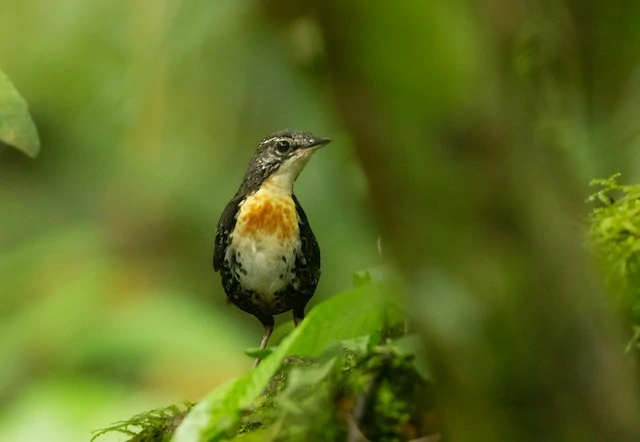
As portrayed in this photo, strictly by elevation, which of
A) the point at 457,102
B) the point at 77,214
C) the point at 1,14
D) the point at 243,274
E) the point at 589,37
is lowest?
the point at 457,102

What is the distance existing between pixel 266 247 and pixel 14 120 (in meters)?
0.60

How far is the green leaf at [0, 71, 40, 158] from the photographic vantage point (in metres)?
1.43

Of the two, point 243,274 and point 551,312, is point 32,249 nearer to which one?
point 243,274

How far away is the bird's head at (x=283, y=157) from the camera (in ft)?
6.38

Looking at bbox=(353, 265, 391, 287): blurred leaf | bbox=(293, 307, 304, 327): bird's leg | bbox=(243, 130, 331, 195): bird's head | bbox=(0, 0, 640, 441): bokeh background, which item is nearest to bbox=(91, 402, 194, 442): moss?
bbox=(353, 265, 391, 287): blurred leaf

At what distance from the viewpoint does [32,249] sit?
13.7ft

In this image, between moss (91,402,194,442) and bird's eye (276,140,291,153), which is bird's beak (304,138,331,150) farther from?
moss (91,402,194,442)

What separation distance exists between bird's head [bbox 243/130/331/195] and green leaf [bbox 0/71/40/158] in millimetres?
607

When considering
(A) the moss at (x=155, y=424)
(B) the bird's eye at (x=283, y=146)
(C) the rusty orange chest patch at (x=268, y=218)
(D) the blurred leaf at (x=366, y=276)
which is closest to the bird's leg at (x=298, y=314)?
(C) the rusty orange chest patch at (x=268, y=218)

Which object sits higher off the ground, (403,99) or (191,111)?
(191,111)

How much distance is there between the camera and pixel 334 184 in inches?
125

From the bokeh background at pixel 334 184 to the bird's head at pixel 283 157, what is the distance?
0.69 feet

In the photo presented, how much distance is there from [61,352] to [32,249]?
3.48 feet

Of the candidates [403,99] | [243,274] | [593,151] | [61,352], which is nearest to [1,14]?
[61,352]
